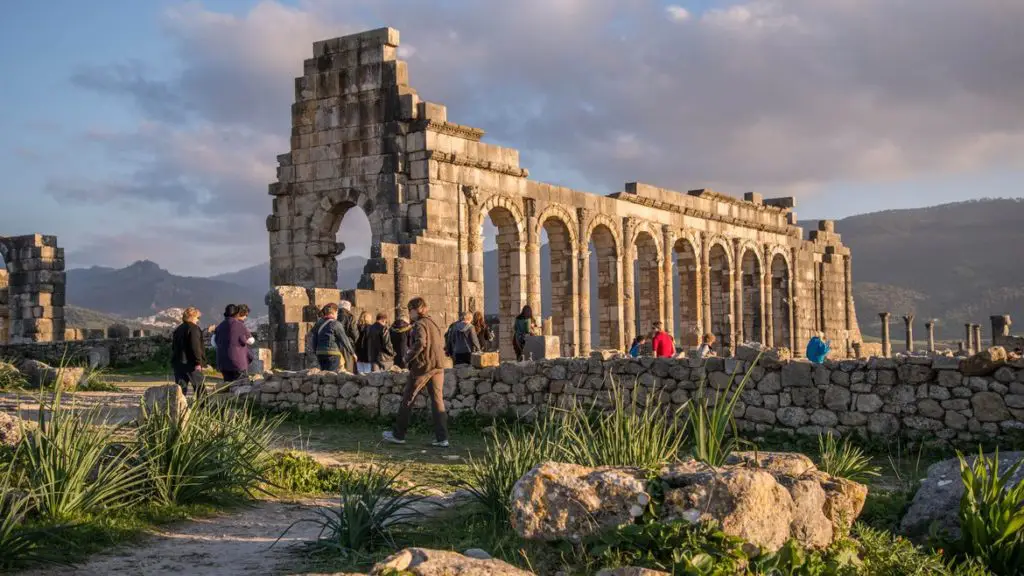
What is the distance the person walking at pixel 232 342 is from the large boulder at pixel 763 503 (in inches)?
345

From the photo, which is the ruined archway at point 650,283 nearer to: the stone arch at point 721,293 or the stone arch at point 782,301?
the stone arch at point 721,293

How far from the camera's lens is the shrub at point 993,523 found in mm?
7035

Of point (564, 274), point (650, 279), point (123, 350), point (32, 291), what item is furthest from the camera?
point (32, 291)

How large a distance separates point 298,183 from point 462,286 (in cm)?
431

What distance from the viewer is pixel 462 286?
2216 cm

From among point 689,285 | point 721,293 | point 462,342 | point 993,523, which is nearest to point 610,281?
point 689,285

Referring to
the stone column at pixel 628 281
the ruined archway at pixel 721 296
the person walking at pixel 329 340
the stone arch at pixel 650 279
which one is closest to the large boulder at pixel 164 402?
the person walking at pixel 329 340

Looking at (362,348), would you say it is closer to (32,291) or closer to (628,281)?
(628,281)

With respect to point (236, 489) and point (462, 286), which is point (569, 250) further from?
point (236, 489)

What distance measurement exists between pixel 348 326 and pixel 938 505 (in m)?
11.3

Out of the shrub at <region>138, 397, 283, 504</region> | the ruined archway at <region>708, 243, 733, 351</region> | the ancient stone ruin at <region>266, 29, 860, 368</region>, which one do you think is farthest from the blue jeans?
the ruined archway at <region>708, 243, 733, 351</region>

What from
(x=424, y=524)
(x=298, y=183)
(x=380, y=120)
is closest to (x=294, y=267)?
(x=298, y=183)

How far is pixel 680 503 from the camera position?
21.0ft

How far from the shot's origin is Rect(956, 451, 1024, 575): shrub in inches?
277
